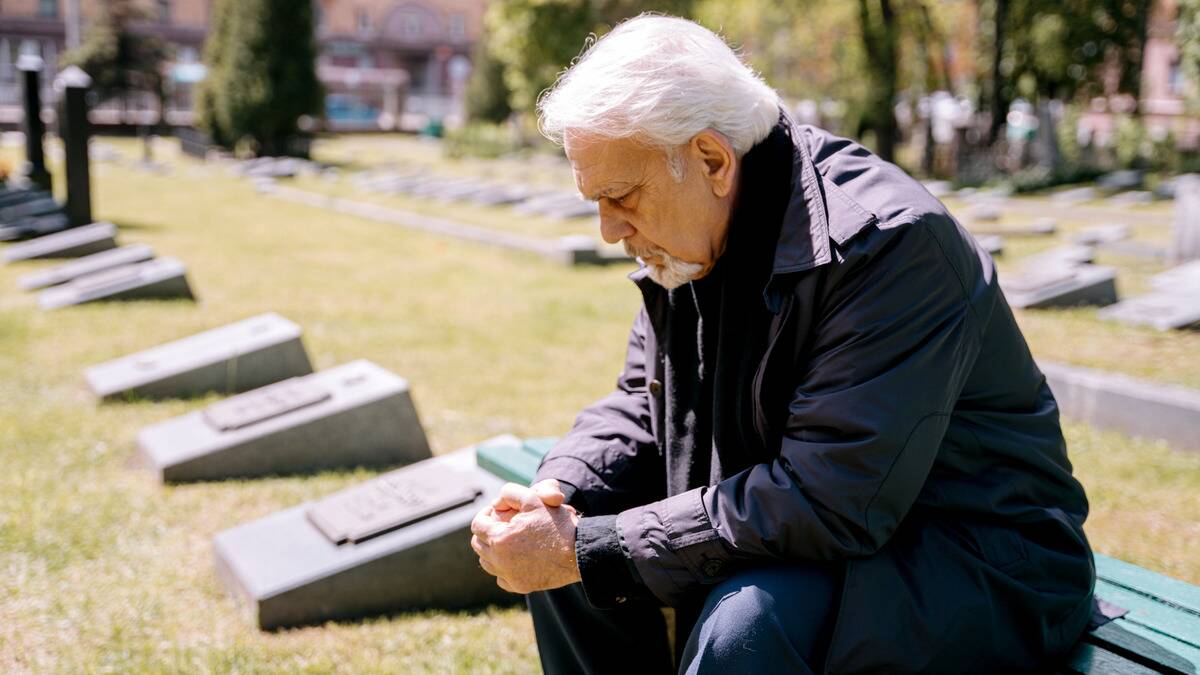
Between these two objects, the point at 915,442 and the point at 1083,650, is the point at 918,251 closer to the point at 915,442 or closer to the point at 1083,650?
the point at 915,442

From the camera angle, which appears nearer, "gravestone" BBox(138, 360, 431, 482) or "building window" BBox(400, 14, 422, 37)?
"gravestone" BBox(138, 360, 431, 482)

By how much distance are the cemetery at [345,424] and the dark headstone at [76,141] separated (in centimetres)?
3

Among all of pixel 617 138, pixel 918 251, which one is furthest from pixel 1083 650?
pixel 617 138

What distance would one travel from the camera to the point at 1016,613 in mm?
2000

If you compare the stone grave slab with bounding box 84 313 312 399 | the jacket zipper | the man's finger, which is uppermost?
the jacket zipper

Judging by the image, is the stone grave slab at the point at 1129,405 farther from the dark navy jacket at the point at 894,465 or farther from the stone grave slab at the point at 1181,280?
the dark navy jacket at the point at 894,465

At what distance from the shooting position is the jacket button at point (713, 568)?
2.01m

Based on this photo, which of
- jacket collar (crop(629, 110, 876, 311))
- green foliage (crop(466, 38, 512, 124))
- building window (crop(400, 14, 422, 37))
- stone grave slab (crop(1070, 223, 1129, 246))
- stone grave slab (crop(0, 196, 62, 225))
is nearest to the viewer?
jacket collar (crop(629, 110, 876, 311))

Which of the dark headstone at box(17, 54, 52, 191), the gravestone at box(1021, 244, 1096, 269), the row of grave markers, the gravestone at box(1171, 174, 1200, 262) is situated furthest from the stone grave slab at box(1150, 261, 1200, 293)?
the dark headstone at box(17, 54, 52, 191)

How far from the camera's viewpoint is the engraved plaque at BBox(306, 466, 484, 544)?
3457 millimetres

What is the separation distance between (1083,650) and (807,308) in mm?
911

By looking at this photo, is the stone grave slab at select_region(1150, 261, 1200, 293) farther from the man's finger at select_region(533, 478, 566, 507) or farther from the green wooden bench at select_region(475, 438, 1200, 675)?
the man's finger at select_region(533, 478, 566, 507)

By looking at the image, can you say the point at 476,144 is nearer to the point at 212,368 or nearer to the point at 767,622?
the point at 212,368

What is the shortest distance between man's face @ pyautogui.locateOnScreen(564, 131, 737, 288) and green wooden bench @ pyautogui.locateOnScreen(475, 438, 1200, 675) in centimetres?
109
